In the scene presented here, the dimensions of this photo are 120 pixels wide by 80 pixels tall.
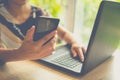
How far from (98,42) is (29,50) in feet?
0.93

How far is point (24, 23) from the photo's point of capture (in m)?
1.36

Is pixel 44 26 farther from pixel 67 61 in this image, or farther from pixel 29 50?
pixel 67 61

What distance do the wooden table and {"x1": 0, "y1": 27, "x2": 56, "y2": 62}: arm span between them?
2.0 inches

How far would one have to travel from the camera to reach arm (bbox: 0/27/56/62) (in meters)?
0.84

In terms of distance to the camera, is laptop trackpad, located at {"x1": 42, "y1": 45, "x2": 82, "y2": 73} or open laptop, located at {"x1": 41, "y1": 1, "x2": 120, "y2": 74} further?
laptop trackpad, located at {"x1": 42, "y1": 45, "x2": 82, "y2": 73}

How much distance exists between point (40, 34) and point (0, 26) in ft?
1.84

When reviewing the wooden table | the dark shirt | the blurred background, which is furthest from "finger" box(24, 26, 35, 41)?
the blurred background

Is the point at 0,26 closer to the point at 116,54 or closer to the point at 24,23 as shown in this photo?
the point at 24,23

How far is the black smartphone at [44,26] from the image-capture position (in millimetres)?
801

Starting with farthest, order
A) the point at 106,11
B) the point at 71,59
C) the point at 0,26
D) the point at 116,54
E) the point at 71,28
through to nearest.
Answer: the point at 71,28
the point at 0,26
the point at 116,54
the point at 71,59
the point at 106,11

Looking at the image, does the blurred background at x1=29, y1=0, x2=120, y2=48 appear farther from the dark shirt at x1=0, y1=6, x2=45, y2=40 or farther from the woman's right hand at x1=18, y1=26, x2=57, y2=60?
the woman's right hand at x1=18, y1=26, x2=57, y2=60

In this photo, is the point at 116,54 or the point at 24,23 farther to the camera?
the point at 24,23

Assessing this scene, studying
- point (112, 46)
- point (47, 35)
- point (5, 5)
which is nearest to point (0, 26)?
point (5, 5)

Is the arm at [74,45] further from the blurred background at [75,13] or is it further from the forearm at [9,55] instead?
Result: the blurred background at [75,13]
